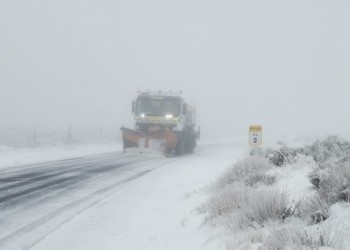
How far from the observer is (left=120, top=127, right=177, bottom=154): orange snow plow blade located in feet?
82.2

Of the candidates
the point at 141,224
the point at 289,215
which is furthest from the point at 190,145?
the point at 289,215

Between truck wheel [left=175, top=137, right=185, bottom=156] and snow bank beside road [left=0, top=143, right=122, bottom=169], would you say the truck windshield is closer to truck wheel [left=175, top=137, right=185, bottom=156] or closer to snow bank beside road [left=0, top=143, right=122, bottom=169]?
truck wheel [left=175, top=137, right=185, bottom=156]

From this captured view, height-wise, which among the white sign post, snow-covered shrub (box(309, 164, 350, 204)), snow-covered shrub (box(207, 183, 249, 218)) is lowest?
snow-covered shrub (box(207, 183, 249, 218))

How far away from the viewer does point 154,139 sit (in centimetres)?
2516

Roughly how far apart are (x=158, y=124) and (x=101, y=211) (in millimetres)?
16942

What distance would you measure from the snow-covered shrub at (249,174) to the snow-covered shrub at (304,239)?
12.1ft

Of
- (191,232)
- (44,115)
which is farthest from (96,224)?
(44,115)

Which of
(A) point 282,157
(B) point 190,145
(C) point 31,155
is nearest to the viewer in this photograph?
(A) point 282,157

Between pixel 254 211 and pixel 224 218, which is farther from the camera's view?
pixel 224 218

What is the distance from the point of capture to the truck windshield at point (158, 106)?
1011 inches

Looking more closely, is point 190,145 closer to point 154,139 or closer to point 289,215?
point 154,139

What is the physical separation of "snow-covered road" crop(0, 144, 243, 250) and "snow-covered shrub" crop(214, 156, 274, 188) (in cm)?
52

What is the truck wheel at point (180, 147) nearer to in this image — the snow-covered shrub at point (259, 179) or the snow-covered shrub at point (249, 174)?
the snow-covered shrub at point (249, 174)

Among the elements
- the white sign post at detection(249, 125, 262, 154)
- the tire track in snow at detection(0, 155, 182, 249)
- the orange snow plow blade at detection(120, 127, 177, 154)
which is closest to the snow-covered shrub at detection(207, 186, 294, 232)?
the tire track in snow at detection(0, 155, 182, 249)
